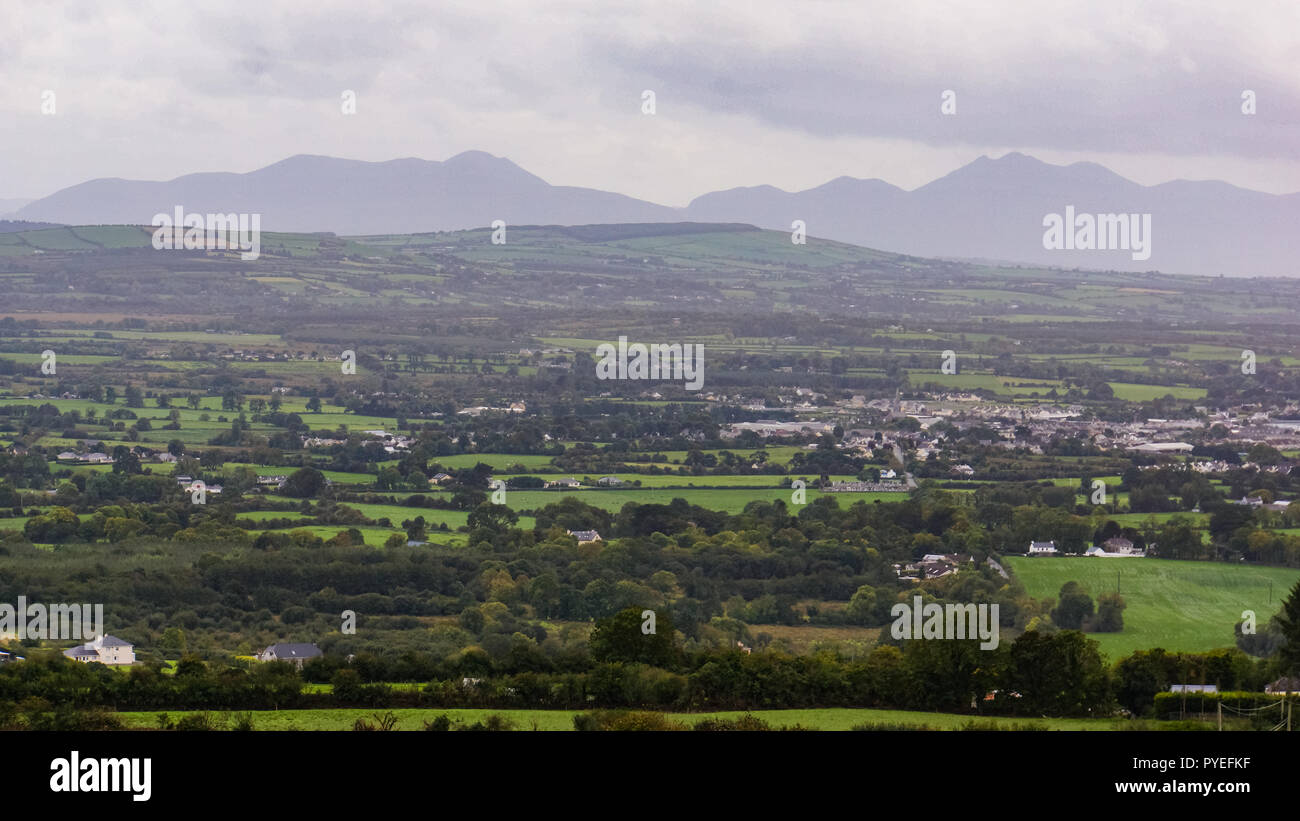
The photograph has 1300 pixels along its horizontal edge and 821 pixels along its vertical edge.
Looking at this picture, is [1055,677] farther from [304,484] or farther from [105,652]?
[304,484]

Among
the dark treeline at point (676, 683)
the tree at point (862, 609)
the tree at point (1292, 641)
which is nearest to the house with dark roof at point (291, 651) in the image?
the dark treeline at point (676, 683)

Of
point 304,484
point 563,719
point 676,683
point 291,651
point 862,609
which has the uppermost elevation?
point 304,484

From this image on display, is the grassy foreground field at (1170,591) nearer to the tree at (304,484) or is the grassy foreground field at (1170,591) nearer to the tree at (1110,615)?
the tree at (1110,615)

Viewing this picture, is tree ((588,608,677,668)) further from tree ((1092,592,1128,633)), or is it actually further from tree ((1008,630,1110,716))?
tree ((1092,592,1128,633))

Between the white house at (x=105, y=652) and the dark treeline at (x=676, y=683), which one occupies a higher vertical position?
the dark treeline at (x=676, y=683)

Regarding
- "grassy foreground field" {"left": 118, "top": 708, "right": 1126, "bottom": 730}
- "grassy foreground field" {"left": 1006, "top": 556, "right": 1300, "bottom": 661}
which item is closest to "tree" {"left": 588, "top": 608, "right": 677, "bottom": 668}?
"grassy foreground field" {"left": 118, "top": 708, "right": 1126, "bottom": 730}

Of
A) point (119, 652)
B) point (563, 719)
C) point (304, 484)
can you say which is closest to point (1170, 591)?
point (563, 719)

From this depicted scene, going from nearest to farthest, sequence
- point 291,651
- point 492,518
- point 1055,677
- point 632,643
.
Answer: point 1055,677, point 632,643, point 291,651, point 492,518
